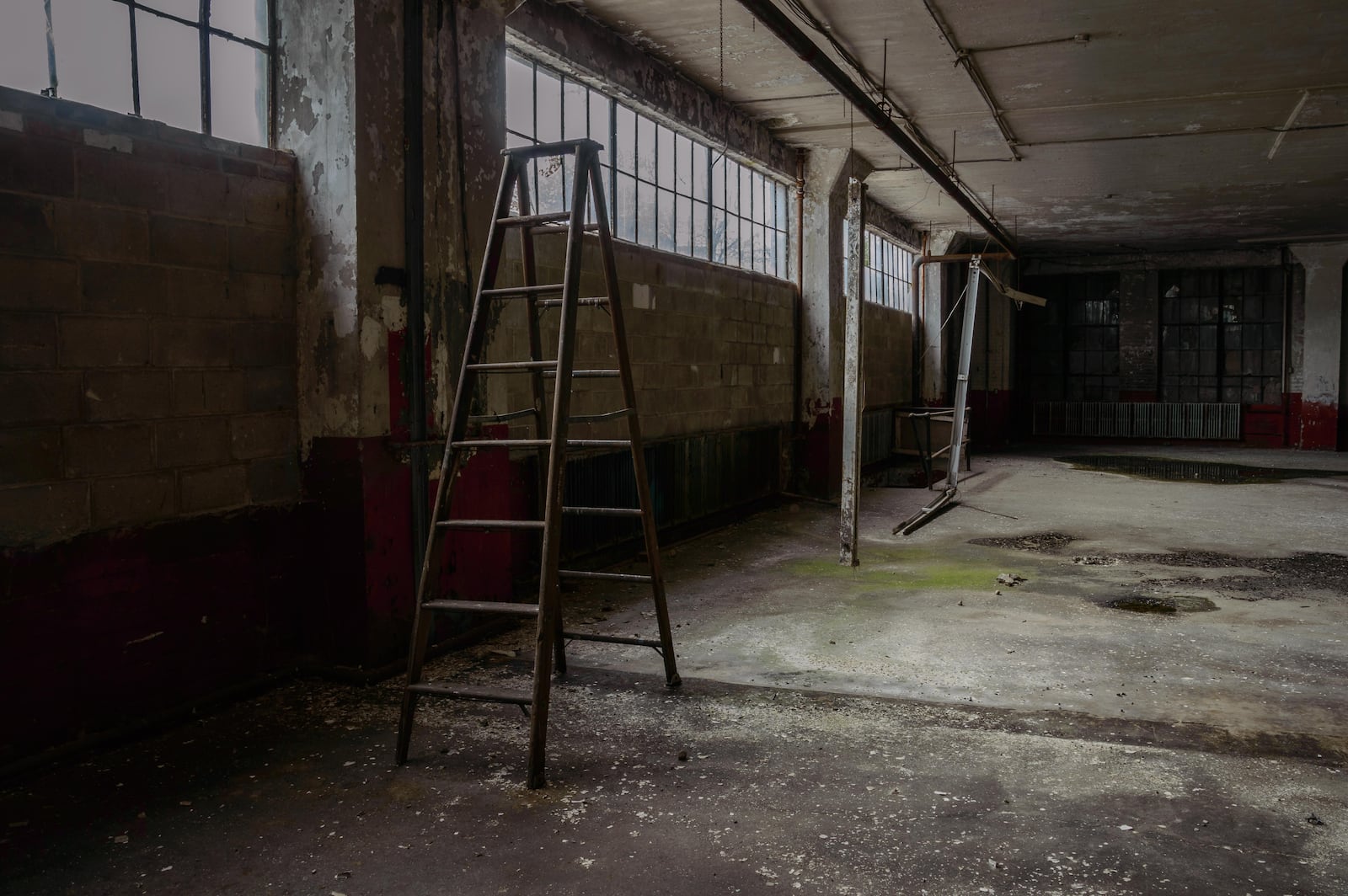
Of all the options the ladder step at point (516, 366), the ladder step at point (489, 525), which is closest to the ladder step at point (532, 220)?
Result: the ladder step at point (516, 366)

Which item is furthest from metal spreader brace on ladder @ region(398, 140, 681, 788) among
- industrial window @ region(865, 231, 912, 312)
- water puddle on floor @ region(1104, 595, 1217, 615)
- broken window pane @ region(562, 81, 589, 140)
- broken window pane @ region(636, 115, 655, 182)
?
industrial window @ region(865, 231, 912, 312)

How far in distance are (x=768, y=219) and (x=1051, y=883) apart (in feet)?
25.2

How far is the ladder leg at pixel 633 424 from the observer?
11.1 feet

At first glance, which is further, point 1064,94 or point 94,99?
point 1064,94

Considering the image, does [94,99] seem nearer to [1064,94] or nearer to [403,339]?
[403,339]

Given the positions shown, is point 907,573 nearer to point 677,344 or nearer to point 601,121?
point 677,344

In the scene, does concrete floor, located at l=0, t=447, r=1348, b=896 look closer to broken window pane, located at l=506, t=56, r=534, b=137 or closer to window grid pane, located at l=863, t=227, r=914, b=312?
broken window pane, located at l=506, t=56, r=534, b=137

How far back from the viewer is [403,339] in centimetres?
404

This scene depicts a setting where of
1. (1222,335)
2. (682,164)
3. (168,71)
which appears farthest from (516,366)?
(1222,335)

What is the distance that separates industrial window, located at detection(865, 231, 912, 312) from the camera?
506 inches

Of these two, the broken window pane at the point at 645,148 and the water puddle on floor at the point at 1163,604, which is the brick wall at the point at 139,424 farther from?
the water puddle on floor at the point at 1163,604

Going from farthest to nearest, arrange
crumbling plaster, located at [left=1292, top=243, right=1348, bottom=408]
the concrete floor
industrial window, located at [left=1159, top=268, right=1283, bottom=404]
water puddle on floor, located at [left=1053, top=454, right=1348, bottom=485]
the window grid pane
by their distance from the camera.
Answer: industrial window, located at [left=1159, top=268, right=1283, bottom=404] → crumbling plaster, located at [left=1292, top=243, right=1348, bottom=408] → the window grid pane → water puddle on floor, located at [left=1053, top=454, right=1348, bottom=485] → the concrete floor

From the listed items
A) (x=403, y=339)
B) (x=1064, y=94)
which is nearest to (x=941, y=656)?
(x=403, y=339)

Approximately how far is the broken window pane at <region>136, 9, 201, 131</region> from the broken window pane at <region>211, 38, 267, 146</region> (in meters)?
0.08
